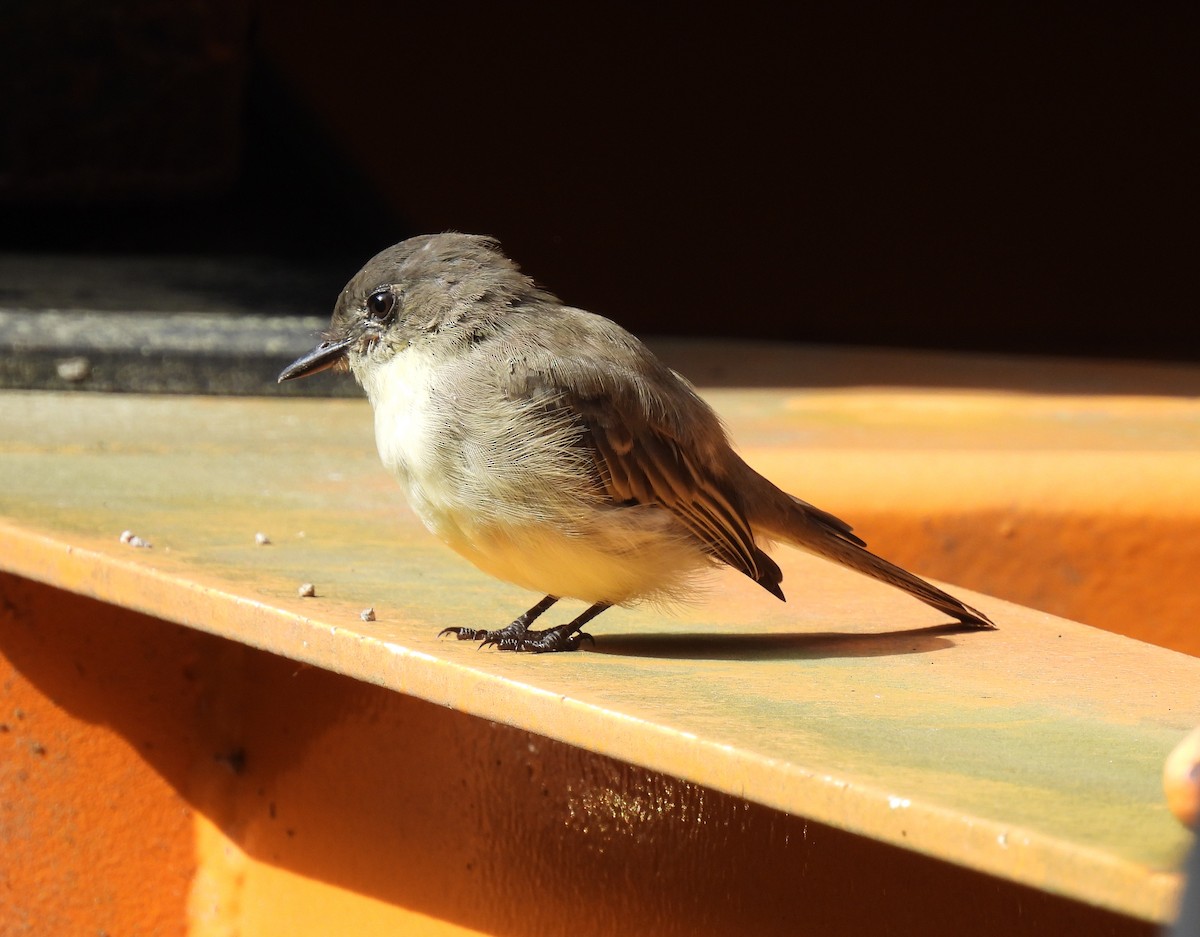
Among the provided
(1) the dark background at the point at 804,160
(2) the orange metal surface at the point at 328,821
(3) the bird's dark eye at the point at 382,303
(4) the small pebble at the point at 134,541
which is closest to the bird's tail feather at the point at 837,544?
(2) the orange metal surface at the point at 328,821

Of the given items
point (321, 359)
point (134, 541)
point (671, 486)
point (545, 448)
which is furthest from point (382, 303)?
point (134, 541)

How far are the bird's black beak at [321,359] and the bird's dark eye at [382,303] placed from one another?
9cm

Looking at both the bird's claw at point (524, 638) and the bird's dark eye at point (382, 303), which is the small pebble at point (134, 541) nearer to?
the bird's dark eye at point (382, 303)

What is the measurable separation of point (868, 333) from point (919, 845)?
7712 millimetres

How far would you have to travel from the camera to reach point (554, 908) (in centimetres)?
290

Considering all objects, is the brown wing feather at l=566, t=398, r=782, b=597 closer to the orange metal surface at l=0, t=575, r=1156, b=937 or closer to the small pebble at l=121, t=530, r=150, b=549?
the orange metal surface at l=0, t=575, r=1156, b=937

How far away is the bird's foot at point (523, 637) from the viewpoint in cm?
286

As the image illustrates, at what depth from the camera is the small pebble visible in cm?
340

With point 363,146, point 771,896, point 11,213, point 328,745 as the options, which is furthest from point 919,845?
point 11,213

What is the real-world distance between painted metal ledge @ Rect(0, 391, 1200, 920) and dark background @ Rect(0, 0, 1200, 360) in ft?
15.9

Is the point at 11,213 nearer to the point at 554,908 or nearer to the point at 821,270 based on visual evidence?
the point at 821,270

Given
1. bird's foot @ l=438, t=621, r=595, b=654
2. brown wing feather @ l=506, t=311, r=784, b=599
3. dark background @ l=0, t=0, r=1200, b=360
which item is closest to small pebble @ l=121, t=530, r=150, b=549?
bird's foot @ l=438, t=621, r=595, b=654

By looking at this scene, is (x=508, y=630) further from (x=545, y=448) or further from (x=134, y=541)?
(x=134, y=541)

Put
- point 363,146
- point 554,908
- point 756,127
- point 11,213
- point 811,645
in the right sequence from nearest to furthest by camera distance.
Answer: point 554,908 → point 811,645 → point 756,127 → point 363,146 → point 11,213
